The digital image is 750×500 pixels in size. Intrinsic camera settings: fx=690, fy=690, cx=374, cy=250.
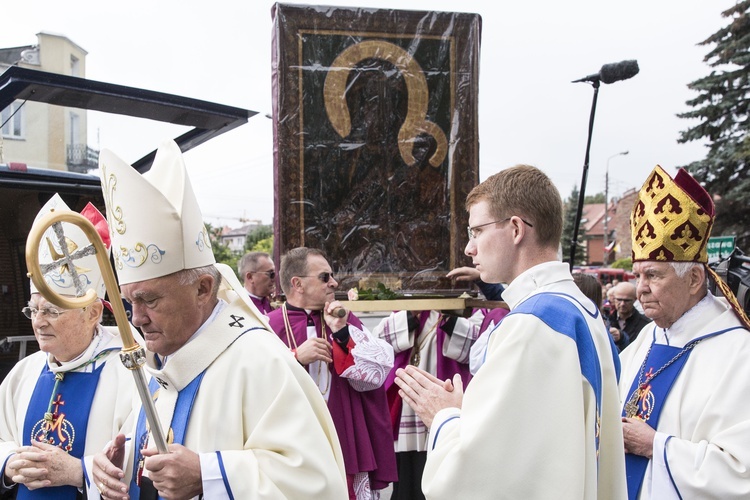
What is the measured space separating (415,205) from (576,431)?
2723mm

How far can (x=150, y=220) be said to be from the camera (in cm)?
234

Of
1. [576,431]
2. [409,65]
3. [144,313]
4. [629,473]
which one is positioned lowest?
[629,473]

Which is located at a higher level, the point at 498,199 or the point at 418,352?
the point at 498,199

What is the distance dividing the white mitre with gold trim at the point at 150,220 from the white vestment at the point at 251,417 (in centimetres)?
28

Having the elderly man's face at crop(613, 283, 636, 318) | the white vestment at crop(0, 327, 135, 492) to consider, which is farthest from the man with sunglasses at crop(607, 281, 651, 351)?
the white vestment at crop(0, 327, 135, 492)

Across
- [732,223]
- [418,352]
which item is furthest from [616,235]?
[418,352]

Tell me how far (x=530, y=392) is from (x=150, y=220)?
53.7 inches

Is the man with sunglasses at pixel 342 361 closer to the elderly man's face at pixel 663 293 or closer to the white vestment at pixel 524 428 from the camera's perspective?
the elderly man's face at pixel 663 293

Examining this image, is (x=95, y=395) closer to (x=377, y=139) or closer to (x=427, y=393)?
(x=427, y=393)

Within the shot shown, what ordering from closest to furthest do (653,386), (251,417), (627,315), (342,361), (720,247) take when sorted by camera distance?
(251,417) < (653,386) < (342,361) < (627,315) < (720,247)

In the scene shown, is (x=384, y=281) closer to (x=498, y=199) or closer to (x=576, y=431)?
(x=498, y=199)

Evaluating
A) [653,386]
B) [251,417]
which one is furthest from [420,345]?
[251,417]

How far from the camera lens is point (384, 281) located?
4.56 m

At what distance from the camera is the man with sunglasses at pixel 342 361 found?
431 centimetres
